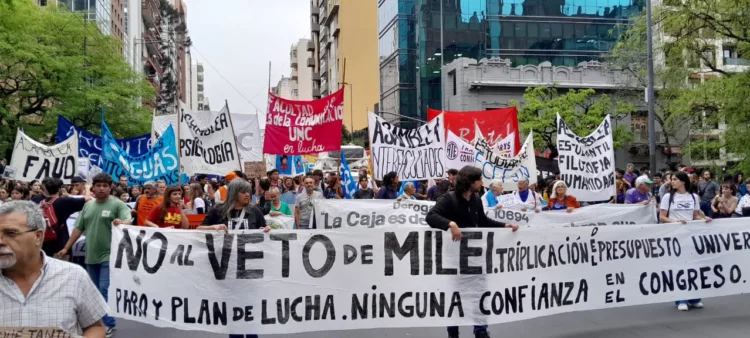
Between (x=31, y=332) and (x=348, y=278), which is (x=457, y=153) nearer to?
(x=348, y=278)

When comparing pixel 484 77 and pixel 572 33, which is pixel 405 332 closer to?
pixel 484 77

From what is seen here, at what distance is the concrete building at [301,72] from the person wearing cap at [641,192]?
100 metres

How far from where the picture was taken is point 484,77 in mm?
50406

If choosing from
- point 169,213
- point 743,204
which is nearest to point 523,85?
point 743,204

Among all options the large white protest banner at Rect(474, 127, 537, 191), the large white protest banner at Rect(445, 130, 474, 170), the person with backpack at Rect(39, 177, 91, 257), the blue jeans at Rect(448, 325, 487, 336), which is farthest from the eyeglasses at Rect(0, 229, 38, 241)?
the large white protest banner at Rect(445, 130, 474, 170)

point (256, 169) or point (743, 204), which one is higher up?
point (256, 169)

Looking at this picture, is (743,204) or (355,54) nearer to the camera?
(743,204)

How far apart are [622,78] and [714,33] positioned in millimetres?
27668

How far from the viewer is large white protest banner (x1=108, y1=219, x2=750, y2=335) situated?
6.39m

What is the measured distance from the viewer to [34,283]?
3029 mm

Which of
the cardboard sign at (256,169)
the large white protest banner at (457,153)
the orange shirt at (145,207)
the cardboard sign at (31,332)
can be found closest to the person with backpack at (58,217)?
the orange shirt at (145,207)

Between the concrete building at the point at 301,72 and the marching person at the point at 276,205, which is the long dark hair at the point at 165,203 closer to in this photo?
the marching person at the point at 276,205

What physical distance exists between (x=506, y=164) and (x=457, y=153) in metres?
1.28

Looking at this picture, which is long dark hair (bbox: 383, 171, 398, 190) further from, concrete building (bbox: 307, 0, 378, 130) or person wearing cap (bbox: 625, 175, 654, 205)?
concrete building (bbox: 307, 0, 378, 130)
